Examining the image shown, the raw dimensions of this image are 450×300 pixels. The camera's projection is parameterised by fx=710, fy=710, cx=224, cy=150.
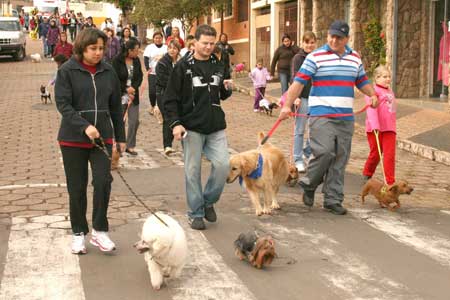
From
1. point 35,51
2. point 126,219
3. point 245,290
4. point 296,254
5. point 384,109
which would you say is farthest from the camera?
point 35,51

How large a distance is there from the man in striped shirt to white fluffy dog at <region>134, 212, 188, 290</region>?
2.48m

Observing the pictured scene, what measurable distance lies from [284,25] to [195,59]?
21.3 meters

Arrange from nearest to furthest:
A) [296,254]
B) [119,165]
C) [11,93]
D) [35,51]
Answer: [296,254] < [119,165] < [11,93] < [35,51]

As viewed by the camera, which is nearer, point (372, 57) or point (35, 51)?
point (372, 57)

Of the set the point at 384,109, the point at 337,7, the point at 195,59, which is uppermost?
the point at 337,7

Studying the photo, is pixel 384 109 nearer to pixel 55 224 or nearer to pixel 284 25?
pixel 55 224

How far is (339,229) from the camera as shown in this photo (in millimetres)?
6965

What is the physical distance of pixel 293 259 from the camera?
5.96 meters

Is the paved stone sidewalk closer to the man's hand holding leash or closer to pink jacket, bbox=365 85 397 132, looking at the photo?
pink jacket, bbox=365 85 397 132

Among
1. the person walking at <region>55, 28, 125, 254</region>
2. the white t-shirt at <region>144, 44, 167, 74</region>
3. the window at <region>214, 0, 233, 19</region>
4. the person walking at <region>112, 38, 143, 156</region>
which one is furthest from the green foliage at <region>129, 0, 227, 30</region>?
the person walking at <region>55, 28, 125, 254</region>

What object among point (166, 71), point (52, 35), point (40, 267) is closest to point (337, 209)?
point (40, 267)

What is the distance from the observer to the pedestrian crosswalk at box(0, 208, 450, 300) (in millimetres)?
5156

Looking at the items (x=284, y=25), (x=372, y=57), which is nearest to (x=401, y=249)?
(x=372, y=57)

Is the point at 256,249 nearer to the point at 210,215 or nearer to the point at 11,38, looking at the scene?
the point at 210,215
